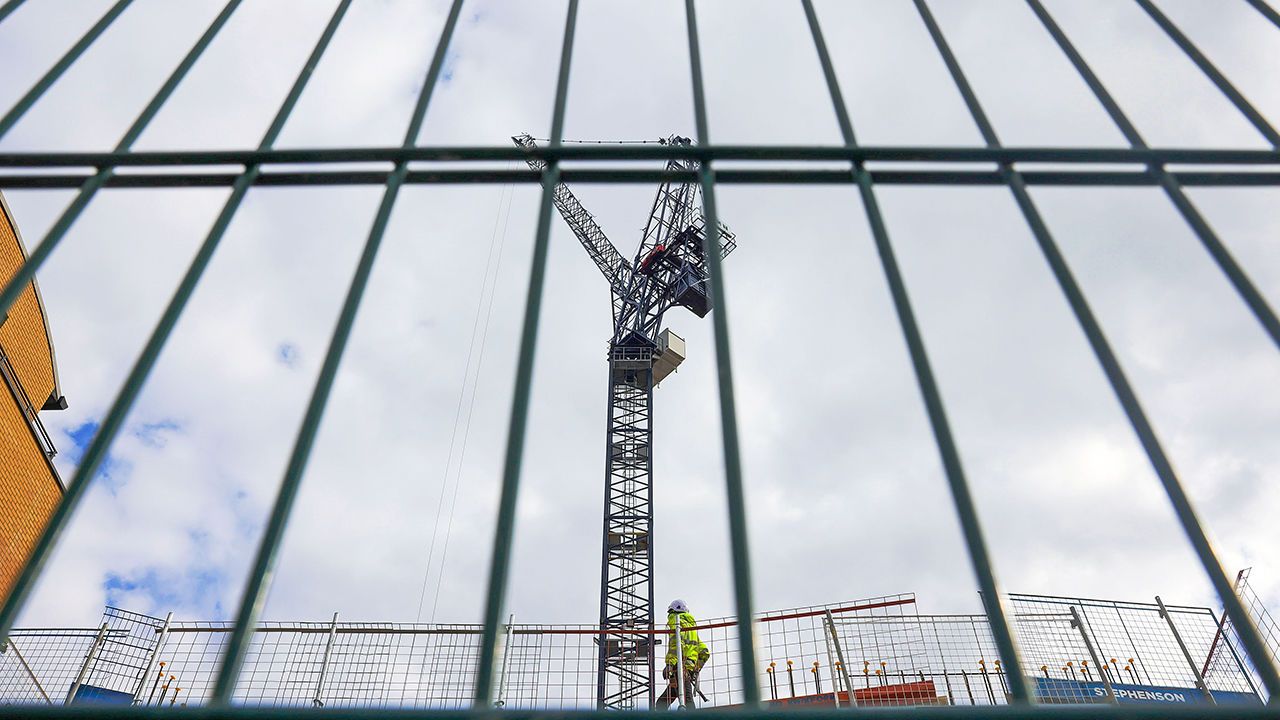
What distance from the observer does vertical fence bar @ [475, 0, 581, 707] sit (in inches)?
61.2

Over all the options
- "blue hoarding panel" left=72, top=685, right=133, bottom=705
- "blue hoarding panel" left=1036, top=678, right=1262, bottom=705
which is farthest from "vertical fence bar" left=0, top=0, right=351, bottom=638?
"blue hoarding panel" left=72, top=685, right=133, bottom=705

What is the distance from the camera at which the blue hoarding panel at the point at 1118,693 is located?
835cm

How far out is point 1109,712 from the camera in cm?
129

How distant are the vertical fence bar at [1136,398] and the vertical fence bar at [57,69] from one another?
3.35 m

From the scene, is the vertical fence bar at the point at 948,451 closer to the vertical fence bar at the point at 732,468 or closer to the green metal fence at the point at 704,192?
the green metal fence at the point at 704,192

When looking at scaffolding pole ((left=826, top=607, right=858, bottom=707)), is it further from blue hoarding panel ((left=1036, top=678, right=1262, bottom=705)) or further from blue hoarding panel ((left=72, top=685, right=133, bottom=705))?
blue hoarding panel ((left=72, top=685, right=133, bottom=705))

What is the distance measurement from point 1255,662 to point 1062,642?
340 inches

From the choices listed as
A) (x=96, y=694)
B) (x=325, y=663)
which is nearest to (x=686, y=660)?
(x=325, y=663)

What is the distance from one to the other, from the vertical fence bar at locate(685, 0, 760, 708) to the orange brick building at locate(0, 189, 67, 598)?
1800cm

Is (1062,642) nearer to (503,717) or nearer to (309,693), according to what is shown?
(309,693)

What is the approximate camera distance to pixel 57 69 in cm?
272

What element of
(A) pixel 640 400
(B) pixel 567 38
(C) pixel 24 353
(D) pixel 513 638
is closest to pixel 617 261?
(A) pixel 640 400

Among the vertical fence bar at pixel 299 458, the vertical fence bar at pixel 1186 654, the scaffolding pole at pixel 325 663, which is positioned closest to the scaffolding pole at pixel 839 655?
the vertical fence bar at pixel 1186 654

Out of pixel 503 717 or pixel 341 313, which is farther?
pixel 341 313
